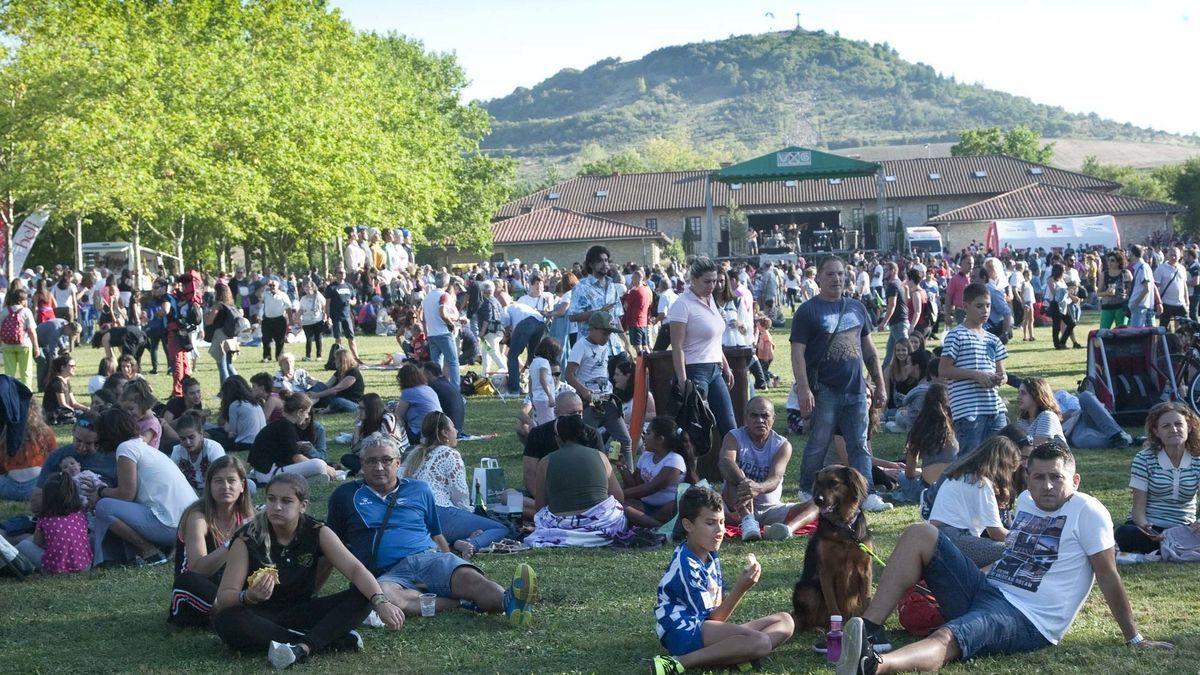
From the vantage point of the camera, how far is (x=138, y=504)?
8.53m

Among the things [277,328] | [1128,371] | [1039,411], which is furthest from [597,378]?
[277,328]

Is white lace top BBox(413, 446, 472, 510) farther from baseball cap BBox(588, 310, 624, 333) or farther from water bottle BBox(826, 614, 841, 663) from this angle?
water bottle BBox(826, 614, 841, 663)

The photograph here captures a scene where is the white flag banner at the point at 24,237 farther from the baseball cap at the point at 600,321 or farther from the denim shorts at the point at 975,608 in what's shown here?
the denim shorts at the point at 975,608

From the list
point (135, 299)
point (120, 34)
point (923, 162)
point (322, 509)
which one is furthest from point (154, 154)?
point (923, 162)

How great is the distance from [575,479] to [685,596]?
2.68 m

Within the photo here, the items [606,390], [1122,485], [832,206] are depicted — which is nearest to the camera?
[1122,485]

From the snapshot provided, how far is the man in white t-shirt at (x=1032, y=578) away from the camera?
5746 mm

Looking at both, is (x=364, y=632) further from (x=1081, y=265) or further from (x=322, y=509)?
(x=1081, y=265)

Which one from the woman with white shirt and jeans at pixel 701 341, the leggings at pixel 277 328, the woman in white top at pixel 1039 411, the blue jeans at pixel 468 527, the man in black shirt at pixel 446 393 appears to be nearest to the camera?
the blue jeans at pixel 468 527

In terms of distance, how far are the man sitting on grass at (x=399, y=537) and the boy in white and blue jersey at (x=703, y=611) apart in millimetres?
1336

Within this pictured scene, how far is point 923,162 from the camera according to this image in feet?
290

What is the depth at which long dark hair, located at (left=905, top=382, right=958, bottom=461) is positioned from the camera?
9023 millimetres

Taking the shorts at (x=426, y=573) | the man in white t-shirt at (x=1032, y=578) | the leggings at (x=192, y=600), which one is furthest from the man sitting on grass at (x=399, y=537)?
the man in white t-shirt at (x=1032, y=578)

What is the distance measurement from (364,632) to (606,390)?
17.1 ft
